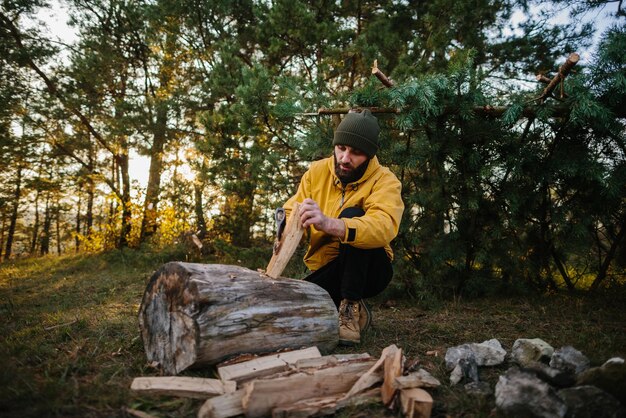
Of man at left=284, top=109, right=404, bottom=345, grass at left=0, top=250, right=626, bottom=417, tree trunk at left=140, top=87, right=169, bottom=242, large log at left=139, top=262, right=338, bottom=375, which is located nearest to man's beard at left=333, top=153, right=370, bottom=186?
man at left=284, top=109, right=404, bottom=345

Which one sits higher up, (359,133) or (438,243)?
(359,133)

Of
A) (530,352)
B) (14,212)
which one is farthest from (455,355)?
(14,212)

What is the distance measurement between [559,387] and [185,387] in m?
1.95

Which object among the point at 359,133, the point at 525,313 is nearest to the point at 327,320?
the point at 359,133

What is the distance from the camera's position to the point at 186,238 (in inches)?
307

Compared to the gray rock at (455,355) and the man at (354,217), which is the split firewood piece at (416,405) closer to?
the gray rock at (455,355)

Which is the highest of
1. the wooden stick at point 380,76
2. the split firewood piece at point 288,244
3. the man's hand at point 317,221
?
the wooden stick at point 380,76

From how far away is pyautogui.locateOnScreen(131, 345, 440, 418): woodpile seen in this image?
1.70m

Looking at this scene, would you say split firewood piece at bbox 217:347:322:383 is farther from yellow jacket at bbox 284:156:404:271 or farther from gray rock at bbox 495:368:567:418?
gray rock at bbox 495:368:567:418

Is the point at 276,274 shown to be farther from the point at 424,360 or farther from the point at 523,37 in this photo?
the point at 523,37

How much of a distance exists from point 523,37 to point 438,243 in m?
3.87

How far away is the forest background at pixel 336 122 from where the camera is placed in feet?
11.1

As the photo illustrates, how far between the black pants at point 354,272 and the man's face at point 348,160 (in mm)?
310

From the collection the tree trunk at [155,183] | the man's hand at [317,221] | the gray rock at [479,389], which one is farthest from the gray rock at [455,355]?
the tree trunk at [155,183]
